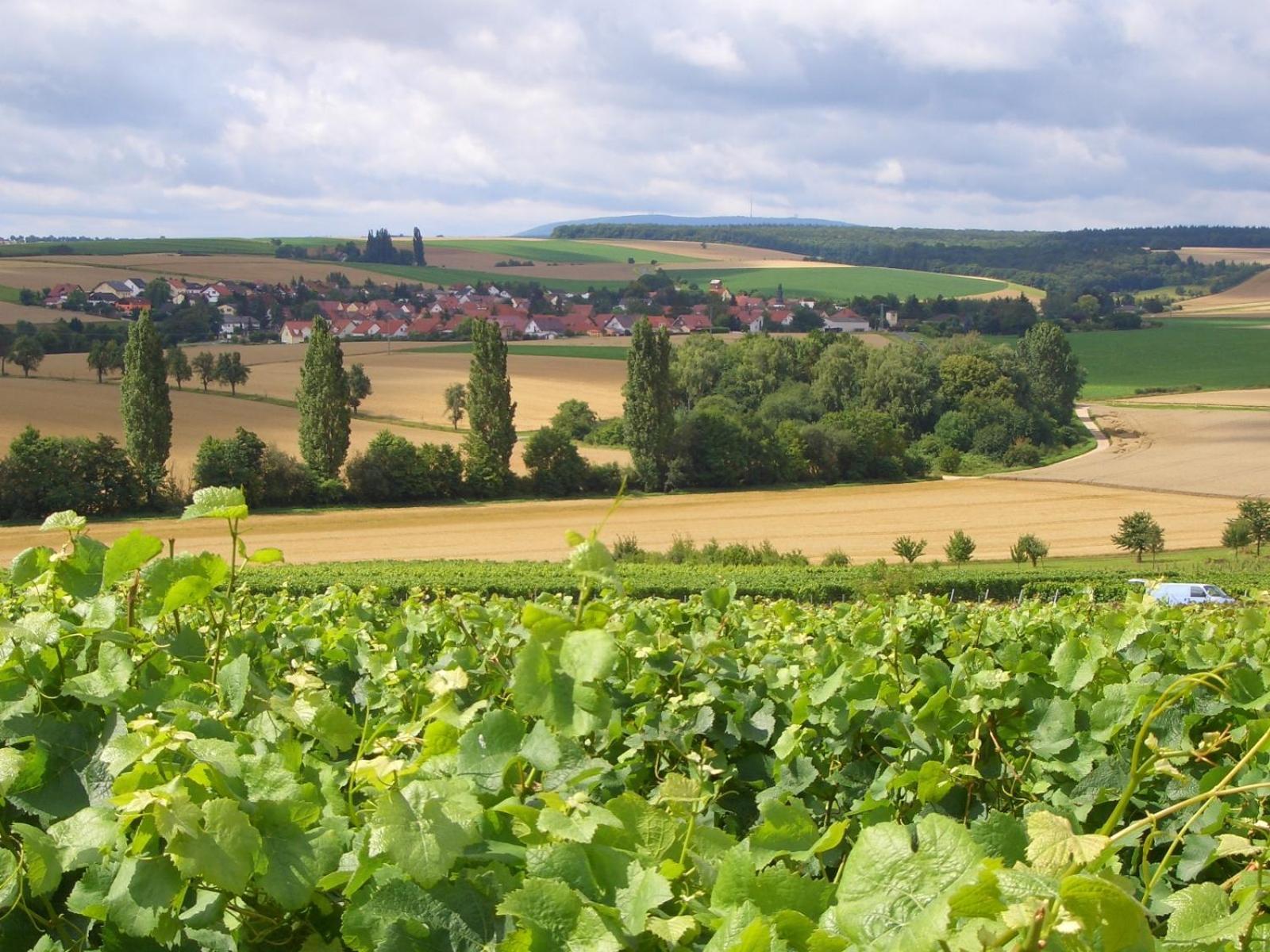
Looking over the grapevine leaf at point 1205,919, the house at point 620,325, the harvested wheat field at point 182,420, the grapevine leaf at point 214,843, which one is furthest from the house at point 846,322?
the grapevine leaf at point 214,843

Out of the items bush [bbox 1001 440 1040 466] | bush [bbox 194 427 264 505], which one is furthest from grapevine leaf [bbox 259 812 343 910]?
bush [bbox 1001 440 1040 466]

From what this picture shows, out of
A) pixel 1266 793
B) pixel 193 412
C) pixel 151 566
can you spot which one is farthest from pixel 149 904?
pixel 193 412

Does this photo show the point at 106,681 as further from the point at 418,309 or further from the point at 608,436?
the point at 418,309

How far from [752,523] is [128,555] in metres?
42.1

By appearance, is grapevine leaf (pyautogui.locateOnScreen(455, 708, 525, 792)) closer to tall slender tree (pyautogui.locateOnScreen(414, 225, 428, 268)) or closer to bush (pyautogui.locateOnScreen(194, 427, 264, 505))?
bush (pyautogui.locateOnScreen(194, 427, 264, 505))

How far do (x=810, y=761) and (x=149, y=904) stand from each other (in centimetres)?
177

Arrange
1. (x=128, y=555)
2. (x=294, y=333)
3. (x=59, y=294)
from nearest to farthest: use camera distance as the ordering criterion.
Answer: (x=128, y=555)
(x=294, y=333)
(x=59, y=294)

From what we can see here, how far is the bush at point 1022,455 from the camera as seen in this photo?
59.2 m

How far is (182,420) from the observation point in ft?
181

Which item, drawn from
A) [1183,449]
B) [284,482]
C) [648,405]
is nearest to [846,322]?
[1183,449]

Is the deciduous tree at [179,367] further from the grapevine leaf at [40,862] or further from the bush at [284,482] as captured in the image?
the grapevine leaf at [40,862]

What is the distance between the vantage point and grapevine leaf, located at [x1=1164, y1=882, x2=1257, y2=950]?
135 centimetres

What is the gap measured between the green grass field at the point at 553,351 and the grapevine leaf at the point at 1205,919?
80640 mm

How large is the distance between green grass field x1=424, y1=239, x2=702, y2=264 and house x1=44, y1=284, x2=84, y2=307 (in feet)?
241
